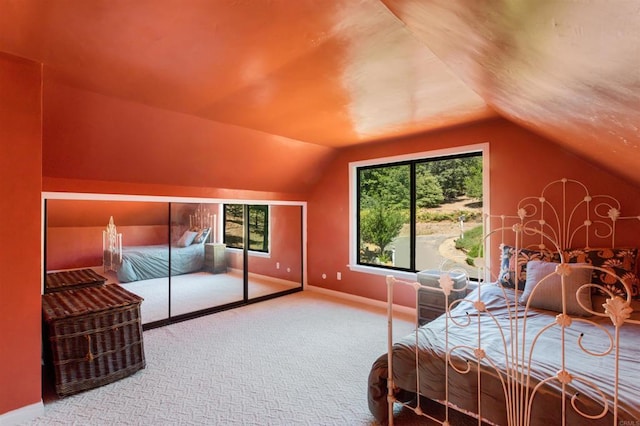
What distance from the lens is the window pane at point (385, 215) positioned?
4.34m

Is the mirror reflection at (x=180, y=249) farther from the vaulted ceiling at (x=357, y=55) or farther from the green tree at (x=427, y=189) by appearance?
the green tree at (x=427, y=189)

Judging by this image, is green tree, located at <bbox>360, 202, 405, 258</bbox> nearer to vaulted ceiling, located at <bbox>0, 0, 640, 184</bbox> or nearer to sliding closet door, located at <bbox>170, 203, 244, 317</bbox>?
vaulted ceiling, located at <bbox>0, 0, 640, 184</bbox>

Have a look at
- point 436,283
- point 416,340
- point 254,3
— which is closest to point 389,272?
point 436,283

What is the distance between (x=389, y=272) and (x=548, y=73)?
3367 mm

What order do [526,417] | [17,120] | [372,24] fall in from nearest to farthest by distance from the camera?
[526,417], [372,24], [17,120]

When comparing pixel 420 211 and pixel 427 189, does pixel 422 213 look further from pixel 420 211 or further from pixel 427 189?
pixel 427 189

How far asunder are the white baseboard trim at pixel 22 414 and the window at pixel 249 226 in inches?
100

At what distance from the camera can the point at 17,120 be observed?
2.04m

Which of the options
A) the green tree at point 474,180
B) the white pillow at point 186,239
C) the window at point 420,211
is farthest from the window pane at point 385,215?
the white pillow at point 186,239

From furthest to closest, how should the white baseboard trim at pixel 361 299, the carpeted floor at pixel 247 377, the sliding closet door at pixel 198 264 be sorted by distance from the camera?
1. the white baseboard trim at pixel 361 299
2. the sliding closet door at pixel 198 264
3. the carpeted floor at pixel 247 377

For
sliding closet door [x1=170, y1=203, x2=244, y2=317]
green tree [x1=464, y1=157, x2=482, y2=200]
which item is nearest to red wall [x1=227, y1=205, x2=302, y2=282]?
sliding closet door [x1=170, y1=203, x2=244, y2=317]

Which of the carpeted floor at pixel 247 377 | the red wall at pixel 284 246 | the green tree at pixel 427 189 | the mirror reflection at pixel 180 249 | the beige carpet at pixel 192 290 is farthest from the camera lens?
the red wall at pixel 284 246

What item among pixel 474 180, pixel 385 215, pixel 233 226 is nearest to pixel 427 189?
→ pixel 474 180

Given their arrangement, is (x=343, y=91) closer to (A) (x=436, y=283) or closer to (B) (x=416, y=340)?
(B) (x=416, y=340)
